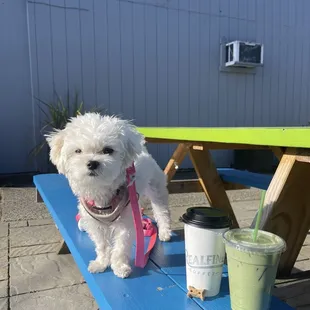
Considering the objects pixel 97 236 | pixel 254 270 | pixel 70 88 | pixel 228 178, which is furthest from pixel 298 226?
pixel 70 88

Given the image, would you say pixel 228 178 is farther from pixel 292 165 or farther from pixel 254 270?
pixel 254 270

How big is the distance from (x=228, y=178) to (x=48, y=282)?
5.88 ft

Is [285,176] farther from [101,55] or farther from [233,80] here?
[233,80]

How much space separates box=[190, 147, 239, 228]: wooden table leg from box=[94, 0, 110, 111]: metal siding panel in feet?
13.4

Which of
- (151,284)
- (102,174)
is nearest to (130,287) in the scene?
(151,284)

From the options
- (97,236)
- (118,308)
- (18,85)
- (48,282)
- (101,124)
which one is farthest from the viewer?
(18,85)

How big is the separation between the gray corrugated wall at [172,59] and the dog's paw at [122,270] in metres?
5.40

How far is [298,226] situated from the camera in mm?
1828

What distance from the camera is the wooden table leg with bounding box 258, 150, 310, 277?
1470 millimetres

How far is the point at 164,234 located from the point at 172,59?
5.79 m

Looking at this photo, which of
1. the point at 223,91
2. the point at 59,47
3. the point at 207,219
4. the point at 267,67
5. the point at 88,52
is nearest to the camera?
the point at 207,219

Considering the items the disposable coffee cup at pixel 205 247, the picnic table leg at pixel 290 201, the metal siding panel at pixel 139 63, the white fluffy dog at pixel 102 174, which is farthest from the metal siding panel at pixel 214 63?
the disposable coffee cup at pixel 205 247

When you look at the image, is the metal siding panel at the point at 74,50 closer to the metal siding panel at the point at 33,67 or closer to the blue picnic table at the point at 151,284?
the metal siding panel at the point at 33,67

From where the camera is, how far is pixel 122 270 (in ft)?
4.98
